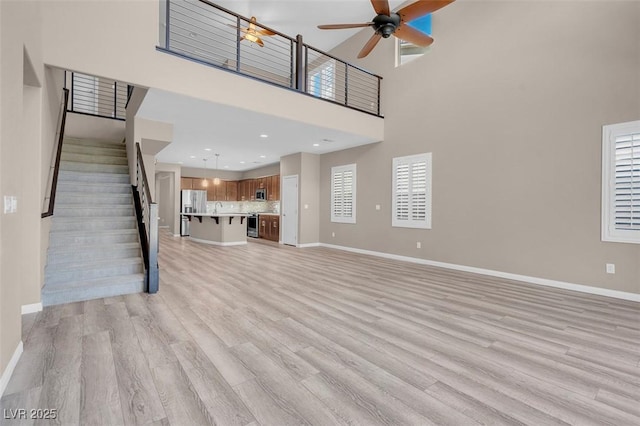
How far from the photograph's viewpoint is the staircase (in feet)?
11.5

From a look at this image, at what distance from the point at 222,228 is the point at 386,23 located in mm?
6344

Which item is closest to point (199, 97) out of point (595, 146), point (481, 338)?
point (481, 338)

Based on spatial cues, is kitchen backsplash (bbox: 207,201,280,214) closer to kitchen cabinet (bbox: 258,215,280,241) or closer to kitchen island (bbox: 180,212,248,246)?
kitchen cabinet (bbox: 258,215,280,241)

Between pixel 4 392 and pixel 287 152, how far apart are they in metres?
7.12

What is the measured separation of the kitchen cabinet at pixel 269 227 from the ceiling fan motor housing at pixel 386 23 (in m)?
6.45

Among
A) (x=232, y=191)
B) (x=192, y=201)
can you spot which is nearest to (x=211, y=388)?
(x=192, y=201)

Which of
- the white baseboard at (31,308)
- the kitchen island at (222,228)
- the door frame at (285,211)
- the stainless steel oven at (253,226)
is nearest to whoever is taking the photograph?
the white baseboard at (31,308)

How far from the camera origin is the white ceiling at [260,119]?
4719 mm

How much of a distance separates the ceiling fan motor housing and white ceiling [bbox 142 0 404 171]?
202 centimetres

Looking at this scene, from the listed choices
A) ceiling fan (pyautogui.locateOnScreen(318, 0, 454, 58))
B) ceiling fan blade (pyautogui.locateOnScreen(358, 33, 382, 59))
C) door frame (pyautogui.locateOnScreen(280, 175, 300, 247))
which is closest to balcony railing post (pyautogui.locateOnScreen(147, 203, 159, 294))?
ceiling fan (pyautogui.locateOnScreen(318, 0, 454, 58))

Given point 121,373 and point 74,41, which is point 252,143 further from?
point 121,373

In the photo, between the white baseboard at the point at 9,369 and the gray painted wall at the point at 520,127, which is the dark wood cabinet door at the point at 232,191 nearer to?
the gray painted wall at the point at 520,127

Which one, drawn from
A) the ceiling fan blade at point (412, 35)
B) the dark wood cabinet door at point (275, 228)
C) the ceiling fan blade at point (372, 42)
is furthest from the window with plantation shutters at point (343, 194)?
the ceiling fan blade at point (412, 35)

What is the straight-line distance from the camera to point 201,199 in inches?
426
